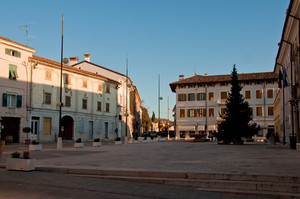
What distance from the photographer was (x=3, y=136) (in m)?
30.8

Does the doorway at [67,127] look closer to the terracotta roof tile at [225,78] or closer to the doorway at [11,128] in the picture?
the doorway at [11,128]

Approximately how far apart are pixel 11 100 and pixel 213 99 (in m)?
37.3

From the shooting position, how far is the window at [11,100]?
100 ft

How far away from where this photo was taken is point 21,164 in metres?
10.6

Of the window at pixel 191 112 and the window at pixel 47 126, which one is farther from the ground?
the window at pixel 191 112

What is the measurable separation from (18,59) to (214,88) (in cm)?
3679

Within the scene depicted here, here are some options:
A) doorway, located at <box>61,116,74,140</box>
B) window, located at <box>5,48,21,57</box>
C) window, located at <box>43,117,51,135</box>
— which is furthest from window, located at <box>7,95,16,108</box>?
doorway, located at <box>61,116,74,140</box>

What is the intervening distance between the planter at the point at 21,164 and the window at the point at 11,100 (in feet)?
72.3

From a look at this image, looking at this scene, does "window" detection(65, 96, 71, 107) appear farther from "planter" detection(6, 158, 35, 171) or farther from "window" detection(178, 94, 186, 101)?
"planter" detection(6, 158, 35, 171)

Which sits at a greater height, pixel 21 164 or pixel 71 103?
pixel 71 103

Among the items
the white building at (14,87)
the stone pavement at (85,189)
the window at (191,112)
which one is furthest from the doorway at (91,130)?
the stone pavement at (85,189)

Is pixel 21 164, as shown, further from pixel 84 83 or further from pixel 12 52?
pixel 84 83

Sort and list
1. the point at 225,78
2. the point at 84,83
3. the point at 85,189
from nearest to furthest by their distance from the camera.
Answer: the point at 85,189, the point at 84,83, the point at 225,78

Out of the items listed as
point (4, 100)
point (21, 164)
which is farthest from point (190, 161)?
point (4, 100)
